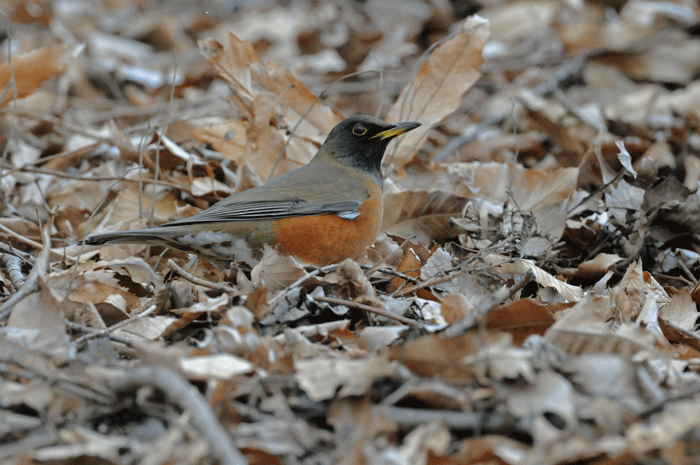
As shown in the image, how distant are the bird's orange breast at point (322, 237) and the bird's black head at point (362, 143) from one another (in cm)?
84

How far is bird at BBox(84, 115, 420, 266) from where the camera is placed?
4.31 metres

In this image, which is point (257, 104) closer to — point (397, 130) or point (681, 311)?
point (397, 130)

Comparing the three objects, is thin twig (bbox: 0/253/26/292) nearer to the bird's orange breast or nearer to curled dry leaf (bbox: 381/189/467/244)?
the bird's orange breast

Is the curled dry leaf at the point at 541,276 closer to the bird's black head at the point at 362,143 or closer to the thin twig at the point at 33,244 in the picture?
the bird's black head at the point at 362,143

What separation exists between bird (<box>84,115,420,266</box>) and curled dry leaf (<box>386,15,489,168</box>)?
3.32ft

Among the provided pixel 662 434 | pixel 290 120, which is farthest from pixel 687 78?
pixel 662 434

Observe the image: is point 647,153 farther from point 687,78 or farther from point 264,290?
point 264,290

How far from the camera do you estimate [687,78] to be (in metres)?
8.56

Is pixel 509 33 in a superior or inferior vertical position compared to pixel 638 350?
inferior

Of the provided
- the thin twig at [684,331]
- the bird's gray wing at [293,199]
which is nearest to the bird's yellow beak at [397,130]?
the bird's gray wing at [293,199]

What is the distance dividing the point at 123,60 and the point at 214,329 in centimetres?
748

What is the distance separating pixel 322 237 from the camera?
453 cm

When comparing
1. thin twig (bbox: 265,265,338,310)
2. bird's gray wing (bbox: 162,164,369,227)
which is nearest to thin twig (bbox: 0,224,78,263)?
bird's gray wing (bbox: 162,164,369,227)

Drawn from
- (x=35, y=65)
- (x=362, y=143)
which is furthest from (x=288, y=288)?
(x=35, y=65)
